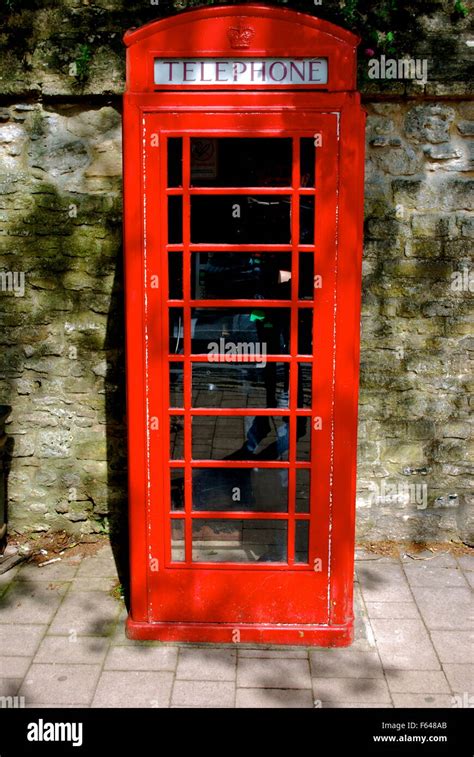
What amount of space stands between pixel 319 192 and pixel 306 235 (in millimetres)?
210

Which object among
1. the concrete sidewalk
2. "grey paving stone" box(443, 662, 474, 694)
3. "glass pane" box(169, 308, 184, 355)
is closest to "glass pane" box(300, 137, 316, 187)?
"glass pane" box(169, 308, 184, 355)

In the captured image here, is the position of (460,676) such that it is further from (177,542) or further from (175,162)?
(175,162)

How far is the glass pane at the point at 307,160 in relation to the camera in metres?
3.86

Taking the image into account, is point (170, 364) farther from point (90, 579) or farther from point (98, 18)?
point (98, 18)

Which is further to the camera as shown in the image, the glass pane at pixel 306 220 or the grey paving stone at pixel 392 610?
the grey paving stone at pixel 392 610

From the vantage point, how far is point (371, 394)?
17.1ft

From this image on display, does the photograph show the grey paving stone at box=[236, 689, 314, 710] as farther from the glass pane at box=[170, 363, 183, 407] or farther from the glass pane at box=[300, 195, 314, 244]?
the glass pane at box=[300, 195, 314, 244]

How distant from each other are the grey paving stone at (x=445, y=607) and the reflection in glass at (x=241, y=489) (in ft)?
3.60

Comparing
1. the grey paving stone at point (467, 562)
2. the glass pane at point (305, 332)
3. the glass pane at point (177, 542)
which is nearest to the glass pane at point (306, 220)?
Result: the glass pane at point (305, 332)


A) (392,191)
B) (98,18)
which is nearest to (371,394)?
(392,191)

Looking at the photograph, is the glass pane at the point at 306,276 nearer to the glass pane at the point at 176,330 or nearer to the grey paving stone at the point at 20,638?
the glass pane at the point at 176,330

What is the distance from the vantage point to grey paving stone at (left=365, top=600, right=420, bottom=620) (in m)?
4.56

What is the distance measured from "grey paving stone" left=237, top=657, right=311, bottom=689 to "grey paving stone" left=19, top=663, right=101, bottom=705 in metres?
0.71

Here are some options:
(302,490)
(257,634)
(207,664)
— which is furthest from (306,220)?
(207,664)
